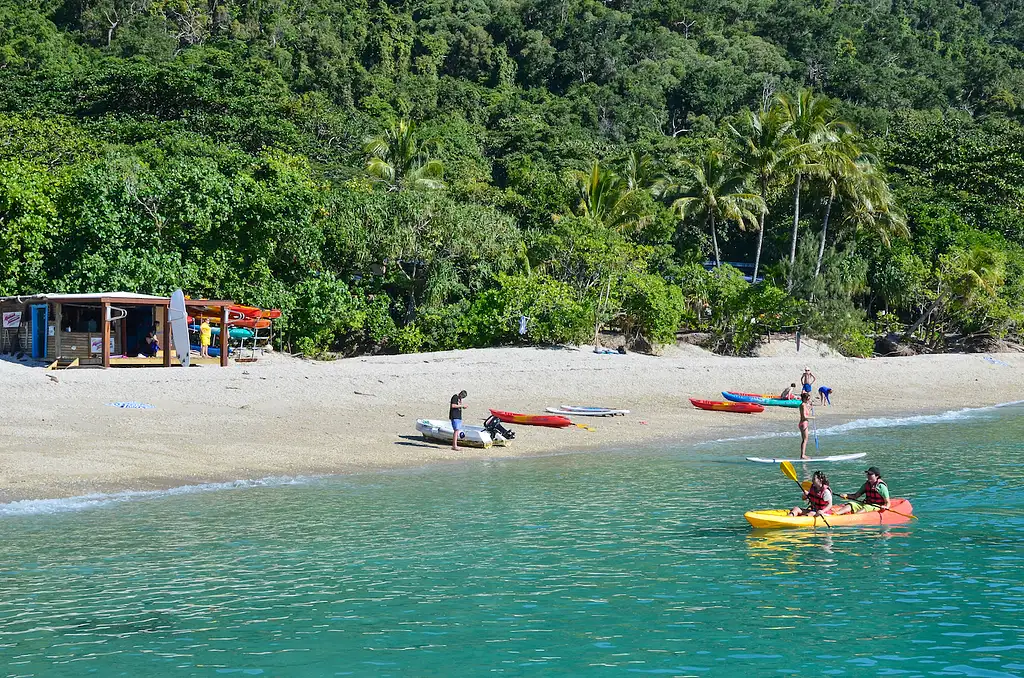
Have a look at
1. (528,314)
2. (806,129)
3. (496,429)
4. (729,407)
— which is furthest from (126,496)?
(806,129)

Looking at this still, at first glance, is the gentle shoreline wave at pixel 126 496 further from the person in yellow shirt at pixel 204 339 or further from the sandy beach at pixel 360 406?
the person in yellow shirt at pixel 204 339

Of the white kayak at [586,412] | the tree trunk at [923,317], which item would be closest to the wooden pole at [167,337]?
the white kayak at [586,412]

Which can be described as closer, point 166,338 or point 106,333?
point 166,338

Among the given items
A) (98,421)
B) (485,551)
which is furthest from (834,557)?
(98,421)

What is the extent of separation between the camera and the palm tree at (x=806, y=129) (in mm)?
45594

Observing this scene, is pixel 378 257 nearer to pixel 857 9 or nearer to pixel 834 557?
pixel 834 557

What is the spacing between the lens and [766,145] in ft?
153

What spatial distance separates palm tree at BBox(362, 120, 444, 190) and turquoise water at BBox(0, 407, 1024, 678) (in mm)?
29652

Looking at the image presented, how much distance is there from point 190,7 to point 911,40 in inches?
3222

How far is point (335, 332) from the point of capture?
3762cm

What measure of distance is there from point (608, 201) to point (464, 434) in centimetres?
2756

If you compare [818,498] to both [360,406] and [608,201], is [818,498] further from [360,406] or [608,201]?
[608,201]

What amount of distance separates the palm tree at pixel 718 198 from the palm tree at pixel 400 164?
40.0 feet

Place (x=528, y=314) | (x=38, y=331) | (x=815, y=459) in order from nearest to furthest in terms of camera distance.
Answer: (x=815, y=459) → (x=38, y=331) → (x=528, y=314)
